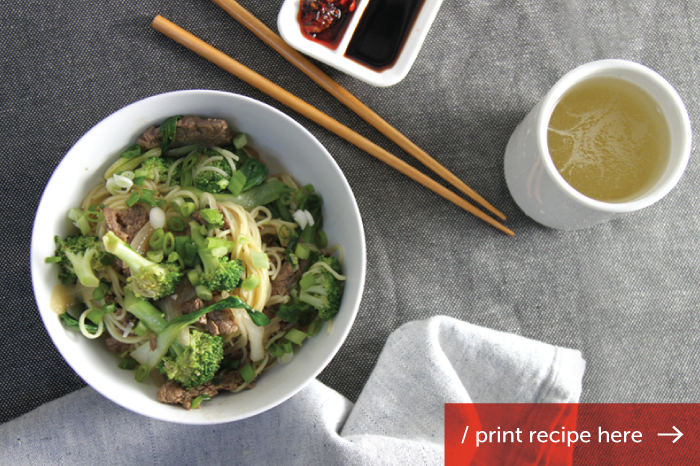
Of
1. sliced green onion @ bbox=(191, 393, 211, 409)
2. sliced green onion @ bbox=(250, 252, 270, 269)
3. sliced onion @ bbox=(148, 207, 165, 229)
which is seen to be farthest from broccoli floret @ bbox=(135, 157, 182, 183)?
sliced green onion @ bbox=(191, 393, 211, 409)

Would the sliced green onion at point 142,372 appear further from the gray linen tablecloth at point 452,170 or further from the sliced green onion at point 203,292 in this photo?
the gray linen tablecloth at point 452,170

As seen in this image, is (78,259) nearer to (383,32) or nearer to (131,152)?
(131,152)

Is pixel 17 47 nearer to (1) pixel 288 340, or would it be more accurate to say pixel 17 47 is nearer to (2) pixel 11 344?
(2) pixel 11 344

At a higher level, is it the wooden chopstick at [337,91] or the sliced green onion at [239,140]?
the wooden chopstick at [337,91]

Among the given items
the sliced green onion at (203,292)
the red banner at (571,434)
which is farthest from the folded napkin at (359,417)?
the sliced green onion at (203,292)

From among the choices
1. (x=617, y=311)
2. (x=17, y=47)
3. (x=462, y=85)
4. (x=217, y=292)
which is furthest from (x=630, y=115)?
(x=17, y=47)
